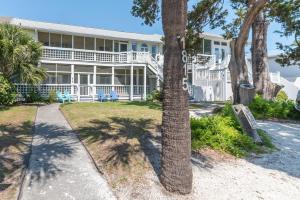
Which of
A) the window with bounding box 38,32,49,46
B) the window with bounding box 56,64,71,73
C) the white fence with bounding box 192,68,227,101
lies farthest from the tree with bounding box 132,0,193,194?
the window with bounding box 38,32,49,46

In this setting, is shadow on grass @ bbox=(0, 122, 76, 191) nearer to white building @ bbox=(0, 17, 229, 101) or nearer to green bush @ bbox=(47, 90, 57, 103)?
green bush @ bbox=(47, 90, 57, 103)

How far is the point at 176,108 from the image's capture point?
569cm

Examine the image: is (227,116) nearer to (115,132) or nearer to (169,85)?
(115,132)

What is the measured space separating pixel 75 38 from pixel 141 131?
23709 mm

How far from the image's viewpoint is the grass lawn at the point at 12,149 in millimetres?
5946

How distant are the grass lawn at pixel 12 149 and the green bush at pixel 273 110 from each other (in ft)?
32.4

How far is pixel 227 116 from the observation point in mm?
10906

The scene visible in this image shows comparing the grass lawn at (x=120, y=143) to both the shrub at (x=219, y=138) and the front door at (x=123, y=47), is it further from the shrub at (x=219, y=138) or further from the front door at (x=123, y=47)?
the front door at (x=123, y=47)

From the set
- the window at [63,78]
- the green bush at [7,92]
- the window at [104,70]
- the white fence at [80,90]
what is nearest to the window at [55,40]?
the window at [63,78]

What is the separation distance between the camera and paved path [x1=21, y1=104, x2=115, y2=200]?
560 centimetres

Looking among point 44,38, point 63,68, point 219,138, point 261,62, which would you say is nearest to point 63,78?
point 63,68

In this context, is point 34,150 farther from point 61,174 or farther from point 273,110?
point 273,110

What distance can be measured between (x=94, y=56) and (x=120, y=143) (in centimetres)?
2067

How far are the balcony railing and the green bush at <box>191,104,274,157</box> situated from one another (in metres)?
19.0
